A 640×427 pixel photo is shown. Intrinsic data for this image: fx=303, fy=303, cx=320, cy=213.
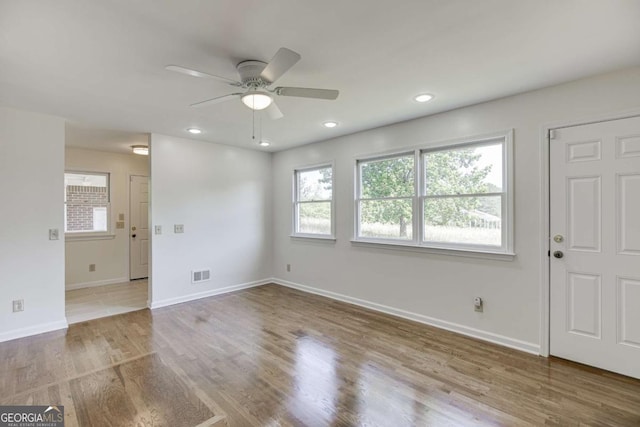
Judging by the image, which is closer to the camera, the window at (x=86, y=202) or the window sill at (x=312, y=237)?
the window sill at (x=312, y=237)

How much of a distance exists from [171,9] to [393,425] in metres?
2.80

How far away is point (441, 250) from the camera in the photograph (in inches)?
137

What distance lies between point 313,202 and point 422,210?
1959 mm

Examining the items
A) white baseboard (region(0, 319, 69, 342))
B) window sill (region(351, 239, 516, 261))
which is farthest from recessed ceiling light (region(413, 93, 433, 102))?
white baseboard (region(0, 319, 69, 342))

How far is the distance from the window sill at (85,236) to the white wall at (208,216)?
2.15 meters

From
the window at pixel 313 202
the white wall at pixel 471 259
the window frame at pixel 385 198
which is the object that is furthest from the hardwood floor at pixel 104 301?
the window frame at pixel 385 198

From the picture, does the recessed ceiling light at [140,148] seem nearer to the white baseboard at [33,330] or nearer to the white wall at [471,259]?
the white baseboard at [33,330]

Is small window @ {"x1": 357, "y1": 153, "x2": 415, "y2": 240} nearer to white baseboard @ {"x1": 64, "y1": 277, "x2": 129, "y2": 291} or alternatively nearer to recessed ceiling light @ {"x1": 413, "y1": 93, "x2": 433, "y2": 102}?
recessed ceiling light @ {"x1": 413, "y1": 93, "x2": 433, "y2": 102}

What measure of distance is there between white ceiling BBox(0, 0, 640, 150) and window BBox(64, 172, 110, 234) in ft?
8.44

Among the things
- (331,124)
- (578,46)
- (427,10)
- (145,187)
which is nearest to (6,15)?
(427,10)

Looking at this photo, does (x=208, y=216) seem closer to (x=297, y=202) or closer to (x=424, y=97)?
(x=297, y=202)

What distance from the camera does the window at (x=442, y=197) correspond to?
Result: 10.3 feet

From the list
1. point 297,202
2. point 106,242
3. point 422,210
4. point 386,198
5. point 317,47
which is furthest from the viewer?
point 106,242

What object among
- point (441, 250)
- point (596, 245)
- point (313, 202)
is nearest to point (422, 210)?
point (441, 250)
